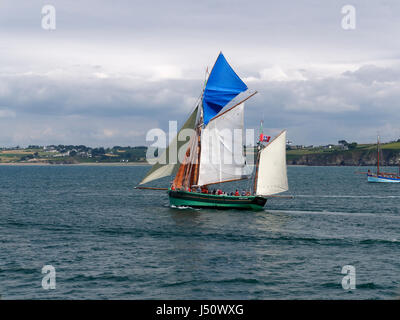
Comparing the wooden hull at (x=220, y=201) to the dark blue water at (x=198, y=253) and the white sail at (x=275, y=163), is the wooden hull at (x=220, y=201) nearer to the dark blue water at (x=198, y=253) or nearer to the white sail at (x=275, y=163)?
the dark blue water at (x=198, y=253)

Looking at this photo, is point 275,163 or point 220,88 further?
point 220,88

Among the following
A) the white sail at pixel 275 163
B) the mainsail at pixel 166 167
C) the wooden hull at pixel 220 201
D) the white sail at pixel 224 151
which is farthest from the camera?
the mainsail at pixel 166 167

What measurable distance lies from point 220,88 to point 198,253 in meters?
38.6

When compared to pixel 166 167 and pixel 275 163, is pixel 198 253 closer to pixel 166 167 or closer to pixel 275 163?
pixel 275 163

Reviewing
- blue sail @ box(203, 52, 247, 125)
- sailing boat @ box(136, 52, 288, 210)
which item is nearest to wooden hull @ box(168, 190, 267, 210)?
sailing boat @ box(136, 52, 288, 210)

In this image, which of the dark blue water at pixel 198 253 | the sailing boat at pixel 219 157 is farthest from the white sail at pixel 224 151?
the dark blue water at pixel 198 253

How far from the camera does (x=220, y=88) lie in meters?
74.4

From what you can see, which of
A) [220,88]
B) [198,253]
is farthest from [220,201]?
[198,253]

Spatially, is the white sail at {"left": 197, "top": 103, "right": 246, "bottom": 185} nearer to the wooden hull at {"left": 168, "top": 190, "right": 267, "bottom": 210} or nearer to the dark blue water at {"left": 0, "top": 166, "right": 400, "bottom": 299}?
the wooden hull at {"left": 168, "top": 190, "right": 267, "bottom": 210}

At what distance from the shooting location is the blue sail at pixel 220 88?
2904 inches

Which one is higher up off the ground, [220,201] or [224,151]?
[224,151]

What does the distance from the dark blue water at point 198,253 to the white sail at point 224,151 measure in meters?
5.98

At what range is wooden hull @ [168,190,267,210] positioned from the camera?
70.8 m
